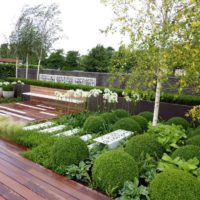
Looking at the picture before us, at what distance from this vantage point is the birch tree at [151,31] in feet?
10.5

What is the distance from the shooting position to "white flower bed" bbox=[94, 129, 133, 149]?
11.0 ft

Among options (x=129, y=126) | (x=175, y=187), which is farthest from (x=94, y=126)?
(x=175, y=187)

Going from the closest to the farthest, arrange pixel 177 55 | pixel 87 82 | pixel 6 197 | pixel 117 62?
pixel 6 197, pixel 177 55, pixel 117 62, pixel 87 82

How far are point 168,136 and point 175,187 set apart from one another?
4.54ft

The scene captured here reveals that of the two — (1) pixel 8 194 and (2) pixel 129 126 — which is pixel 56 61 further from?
(1) pixel 8 194

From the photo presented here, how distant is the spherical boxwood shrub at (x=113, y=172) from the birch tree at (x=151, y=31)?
4.65 feet

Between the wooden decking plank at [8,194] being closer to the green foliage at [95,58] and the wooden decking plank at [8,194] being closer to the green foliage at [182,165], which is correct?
the green foliage at [182,165]

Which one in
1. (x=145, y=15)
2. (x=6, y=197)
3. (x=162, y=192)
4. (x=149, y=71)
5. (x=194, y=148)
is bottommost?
(x=6, y=197)

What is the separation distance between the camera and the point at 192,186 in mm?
2029

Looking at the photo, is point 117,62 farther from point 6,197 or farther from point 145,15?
point 6,197

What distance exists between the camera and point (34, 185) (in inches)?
95.8

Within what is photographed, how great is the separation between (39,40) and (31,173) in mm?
8786

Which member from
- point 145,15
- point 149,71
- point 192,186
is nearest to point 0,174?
point 192,186

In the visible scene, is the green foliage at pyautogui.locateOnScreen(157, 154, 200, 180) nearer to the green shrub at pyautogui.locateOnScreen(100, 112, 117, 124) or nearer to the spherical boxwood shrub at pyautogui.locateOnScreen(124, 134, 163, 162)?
the spherical boxwood shrub at pyautogui.locateOnScreen(124, 134, 163, 162)
